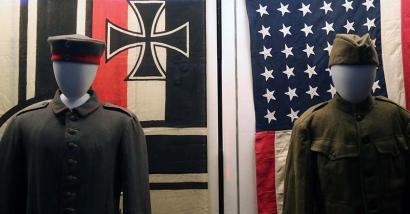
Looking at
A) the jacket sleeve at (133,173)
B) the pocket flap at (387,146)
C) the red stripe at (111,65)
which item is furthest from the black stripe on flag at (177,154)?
the pocket flap at (387,146)

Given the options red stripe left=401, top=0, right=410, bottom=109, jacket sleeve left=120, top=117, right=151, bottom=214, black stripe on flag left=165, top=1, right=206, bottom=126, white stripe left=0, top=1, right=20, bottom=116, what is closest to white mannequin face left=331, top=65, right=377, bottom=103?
red stripe left=401, top=0, right=410, bottom=109

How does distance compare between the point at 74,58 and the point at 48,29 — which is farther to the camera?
the point at 48,29

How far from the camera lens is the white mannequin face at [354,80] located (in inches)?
67.9

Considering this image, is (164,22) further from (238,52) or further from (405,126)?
(405,126)

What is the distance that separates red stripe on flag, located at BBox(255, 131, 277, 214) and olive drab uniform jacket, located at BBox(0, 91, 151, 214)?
2.56 feet

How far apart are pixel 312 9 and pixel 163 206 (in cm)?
132

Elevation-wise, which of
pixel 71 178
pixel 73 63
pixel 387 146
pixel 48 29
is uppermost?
pixel 48 29

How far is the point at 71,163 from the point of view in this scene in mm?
1555

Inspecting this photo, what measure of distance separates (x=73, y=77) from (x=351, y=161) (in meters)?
1.15

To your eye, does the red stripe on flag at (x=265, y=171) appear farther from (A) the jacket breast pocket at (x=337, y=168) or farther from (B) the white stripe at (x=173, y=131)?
(A) the jacket breast pocket at (x=337, y=168)

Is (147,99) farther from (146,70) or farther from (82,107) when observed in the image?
(82,107)

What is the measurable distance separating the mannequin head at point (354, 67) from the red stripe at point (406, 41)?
62 cm

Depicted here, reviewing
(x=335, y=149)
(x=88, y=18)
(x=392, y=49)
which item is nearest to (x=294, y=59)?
(x=392, y=49)

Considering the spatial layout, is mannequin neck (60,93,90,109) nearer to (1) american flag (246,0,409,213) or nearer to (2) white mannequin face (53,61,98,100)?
(2) white mannequin face (53,61,98,100)
